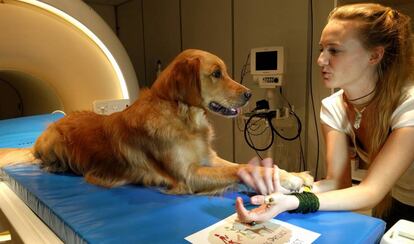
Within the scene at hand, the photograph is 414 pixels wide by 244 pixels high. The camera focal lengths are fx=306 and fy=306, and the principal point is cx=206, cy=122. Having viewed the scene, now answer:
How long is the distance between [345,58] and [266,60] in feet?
4.95

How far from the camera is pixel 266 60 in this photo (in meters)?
2.69

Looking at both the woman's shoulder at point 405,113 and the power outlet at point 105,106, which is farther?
the power outlet at point 105,106

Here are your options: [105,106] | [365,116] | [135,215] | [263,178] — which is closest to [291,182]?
[263,178]

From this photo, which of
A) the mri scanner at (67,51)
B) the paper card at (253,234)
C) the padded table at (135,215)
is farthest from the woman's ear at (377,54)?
the mri scanner at (67,51)

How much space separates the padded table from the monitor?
5.55 feet

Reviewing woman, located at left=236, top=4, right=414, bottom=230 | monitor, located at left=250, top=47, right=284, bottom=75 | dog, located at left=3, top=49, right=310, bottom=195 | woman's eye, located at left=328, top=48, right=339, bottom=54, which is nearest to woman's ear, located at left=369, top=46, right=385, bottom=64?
woman, located at left=236, top=4, right=414, bottom=230

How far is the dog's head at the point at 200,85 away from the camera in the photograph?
1279 mm

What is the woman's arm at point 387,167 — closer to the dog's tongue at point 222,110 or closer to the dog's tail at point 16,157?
the dog's tongue at point 222,110

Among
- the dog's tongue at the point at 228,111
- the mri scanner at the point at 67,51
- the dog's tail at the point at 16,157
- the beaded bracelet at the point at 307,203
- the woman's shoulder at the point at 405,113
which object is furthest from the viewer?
the mri scanner at the point at 67,51

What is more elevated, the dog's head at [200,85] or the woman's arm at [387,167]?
the dog's head at [200,85]

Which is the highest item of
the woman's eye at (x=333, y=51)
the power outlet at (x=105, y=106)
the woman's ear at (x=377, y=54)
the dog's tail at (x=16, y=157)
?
the woman's eye at (x=333, y=51)

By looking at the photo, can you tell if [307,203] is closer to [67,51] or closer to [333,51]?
[333,51]

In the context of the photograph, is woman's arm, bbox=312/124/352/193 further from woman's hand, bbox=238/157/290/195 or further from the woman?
woman's hand, bbox=238/157/290/195

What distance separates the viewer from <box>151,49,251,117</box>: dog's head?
1279 millimetres
